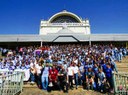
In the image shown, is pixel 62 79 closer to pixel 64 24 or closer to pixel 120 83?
pixel 120 83

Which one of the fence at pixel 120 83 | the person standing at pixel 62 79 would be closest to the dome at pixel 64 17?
the person standing at pixel 62 79

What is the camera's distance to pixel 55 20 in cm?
4662

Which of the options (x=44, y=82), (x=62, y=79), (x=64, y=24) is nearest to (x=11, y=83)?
(x=44, y=82)

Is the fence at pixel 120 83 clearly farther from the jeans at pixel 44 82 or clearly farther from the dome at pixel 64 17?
the dome at pixel 64 17

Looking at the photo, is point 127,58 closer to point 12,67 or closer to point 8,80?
point 12,67

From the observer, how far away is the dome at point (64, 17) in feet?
149

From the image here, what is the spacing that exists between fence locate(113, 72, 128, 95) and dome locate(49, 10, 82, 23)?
3593 centimetres

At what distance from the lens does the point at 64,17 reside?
47.0 metres

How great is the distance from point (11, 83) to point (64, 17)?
38.9m

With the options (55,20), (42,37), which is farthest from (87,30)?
(42,37)

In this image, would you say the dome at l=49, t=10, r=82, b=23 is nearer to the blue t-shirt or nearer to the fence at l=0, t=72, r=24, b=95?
the blue t-shirt

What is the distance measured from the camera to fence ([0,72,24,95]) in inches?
319

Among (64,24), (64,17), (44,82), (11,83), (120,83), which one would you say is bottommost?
(44,82)

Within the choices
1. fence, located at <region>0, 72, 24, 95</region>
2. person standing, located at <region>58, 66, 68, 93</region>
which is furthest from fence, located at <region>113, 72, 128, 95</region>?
fence, located at <region>0, 72, 24, 95</region>
